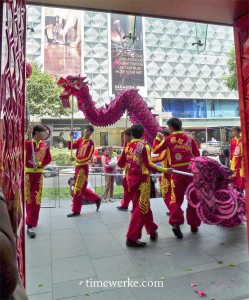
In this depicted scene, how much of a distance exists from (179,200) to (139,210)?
70cm

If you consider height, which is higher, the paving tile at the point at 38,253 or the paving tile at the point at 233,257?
the paving tile at the point at 38,253

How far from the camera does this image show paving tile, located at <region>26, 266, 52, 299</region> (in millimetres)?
2551

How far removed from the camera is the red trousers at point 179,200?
3932 millimetres

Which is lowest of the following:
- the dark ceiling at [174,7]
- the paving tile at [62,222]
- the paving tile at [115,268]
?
the paving tile at [115,268]

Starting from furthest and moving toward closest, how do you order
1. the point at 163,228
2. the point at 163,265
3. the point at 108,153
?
the point at 108,153 → the point at 163,228 → the point at 163,265

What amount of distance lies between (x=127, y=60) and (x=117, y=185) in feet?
49.5

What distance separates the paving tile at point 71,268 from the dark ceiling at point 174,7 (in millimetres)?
2691

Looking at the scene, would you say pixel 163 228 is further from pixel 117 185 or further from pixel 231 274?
pixel 117 185

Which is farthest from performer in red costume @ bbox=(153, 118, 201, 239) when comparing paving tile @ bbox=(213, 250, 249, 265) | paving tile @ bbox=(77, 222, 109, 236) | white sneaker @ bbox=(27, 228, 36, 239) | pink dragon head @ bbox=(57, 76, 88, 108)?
white sneaker @ bbox=(27, 228, 36, 239)

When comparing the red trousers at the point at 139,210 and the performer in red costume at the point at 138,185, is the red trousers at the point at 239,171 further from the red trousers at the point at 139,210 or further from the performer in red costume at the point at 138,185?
the red trousers at the point at 139,210

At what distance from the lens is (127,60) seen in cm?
Answer: 2219

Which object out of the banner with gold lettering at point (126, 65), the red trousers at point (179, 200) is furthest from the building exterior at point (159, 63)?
the red trousers at point (179, 200)

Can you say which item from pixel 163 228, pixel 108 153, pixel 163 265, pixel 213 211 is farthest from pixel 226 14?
pixel 108 153

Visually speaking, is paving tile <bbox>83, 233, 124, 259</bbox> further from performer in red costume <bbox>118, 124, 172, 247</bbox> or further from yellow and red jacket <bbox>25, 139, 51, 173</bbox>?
yellow and red jacket <bbox>25, 139, 51, 173</bbox>
